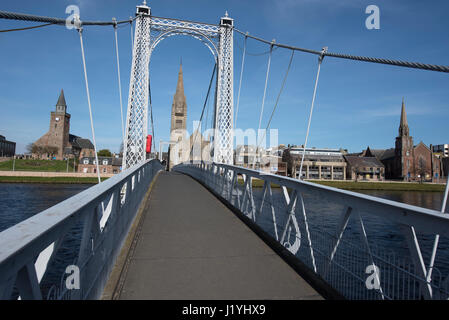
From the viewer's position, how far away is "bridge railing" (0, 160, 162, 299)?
131 cm

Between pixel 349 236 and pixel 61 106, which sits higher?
pixel 61 106

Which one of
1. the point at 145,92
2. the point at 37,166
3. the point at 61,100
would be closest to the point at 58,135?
the point at 61,100

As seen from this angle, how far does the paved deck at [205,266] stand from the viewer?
9.80ft

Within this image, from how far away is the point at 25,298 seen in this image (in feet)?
4.71

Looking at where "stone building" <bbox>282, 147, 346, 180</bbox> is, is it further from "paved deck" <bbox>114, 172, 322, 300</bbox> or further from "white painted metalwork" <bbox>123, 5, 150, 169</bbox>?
"paved deck" <bbox>114, 172, 322, 300</bbox>

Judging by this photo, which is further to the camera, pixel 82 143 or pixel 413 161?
pixel 82 143

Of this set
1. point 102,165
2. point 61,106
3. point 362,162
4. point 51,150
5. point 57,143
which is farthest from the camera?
point 61,106

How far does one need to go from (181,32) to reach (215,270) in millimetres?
14899

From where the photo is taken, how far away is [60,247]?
2.27 meters

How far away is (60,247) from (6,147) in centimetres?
14606

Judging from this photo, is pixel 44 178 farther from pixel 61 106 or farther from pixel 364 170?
pixel 61 106

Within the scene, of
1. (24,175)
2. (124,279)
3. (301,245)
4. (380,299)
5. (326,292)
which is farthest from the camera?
(24,175)
